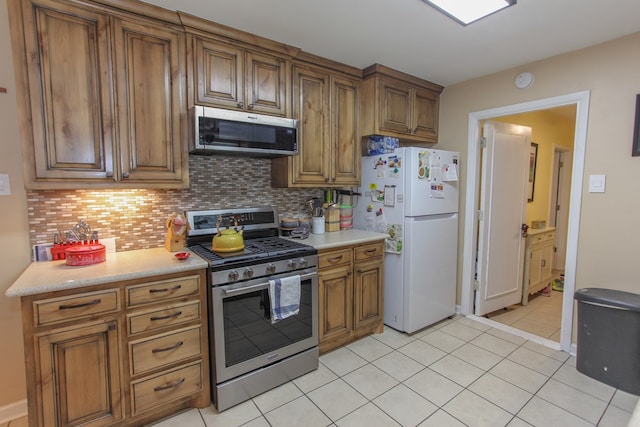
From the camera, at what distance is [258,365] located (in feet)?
6.54

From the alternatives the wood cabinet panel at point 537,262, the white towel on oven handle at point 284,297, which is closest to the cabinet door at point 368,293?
the white towel on oven handle at point 284,297

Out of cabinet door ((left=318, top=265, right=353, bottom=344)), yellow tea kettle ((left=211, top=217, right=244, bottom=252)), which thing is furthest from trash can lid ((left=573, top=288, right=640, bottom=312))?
yellow tea kettle ((left=211, top=217, right=244, bottom=252))

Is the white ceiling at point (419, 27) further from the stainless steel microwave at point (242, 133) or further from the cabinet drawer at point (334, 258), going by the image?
the cabinet drawer at point (334, 258)

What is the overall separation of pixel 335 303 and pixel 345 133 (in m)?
1.51

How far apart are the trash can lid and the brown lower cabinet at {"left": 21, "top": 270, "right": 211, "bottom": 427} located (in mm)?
2573

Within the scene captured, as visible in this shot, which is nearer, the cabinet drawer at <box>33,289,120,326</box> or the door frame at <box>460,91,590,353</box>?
the cabinet drawer at <box>33,289,120,326</box>

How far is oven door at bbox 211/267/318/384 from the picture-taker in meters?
1.83

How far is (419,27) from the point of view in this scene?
2.07 m

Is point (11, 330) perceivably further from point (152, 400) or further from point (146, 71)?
point (146, 71)

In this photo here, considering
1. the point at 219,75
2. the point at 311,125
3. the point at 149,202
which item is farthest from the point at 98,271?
the point at 311,125

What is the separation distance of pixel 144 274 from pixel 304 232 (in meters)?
1.28

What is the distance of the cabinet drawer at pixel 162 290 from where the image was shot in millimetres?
1615

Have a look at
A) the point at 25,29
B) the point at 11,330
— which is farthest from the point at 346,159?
the point at 11,330

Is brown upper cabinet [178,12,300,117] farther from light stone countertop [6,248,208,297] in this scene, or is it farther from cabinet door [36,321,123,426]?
cabinet door [36,321,123,426]
